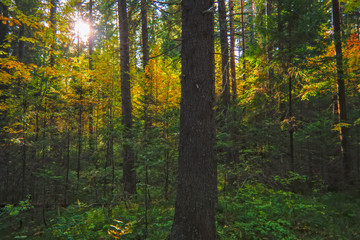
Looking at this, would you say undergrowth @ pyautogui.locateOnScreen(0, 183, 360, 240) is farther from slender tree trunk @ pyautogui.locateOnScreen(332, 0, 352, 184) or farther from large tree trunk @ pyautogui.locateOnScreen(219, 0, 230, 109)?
large tree trunk @ pyautogui.locateOnScreen(219, 0, 230, 109)

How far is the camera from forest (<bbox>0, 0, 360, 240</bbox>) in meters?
3.65

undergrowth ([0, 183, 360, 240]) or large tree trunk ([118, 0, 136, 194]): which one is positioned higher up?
large tree trunk ([118, 0, 136, 194])

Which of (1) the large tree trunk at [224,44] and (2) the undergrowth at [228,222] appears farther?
(2) the undergrowth at [228,222]

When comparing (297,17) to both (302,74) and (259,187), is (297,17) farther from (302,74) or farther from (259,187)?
(259,187)

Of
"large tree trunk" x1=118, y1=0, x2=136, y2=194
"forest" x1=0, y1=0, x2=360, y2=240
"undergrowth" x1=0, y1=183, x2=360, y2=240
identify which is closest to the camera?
"forest" x1=0, y1=0, x2=360, y2=240

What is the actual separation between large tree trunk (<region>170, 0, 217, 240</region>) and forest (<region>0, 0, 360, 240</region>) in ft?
→ 0.06

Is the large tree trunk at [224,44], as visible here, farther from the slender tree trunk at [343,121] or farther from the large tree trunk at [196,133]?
the slender tree trunk at [343,121]

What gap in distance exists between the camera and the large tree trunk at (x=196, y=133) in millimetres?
3471

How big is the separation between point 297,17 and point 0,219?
1189cm

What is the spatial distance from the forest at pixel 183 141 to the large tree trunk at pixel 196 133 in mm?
18

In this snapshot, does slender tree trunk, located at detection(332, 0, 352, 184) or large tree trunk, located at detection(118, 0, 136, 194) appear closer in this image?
large tree trunk, located at detection(118, 0, 136, 194)

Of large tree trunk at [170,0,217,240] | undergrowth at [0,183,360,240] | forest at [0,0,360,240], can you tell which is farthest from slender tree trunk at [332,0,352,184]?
large tree trunk at [170,0,217,240]

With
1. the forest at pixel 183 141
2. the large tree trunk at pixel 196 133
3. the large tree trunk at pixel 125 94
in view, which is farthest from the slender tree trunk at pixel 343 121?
the large tree trunk at pixel 125 94

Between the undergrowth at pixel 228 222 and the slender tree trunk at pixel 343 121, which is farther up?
the slender tree trunk at pixel 343 121
